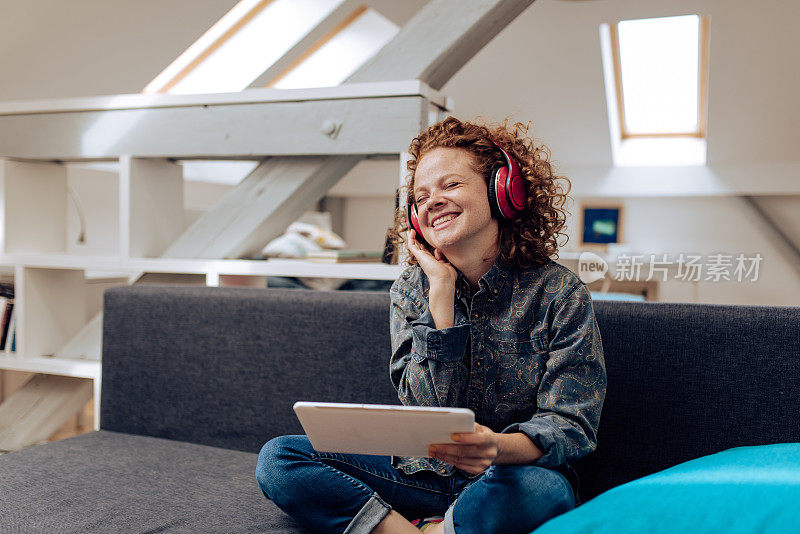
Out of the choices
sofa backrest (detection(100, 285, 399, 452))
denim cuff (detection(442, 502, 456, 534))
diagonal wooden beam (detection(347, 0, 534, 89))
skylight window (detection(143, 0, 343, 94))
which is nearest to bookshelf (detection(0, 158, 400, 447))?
sofa backrest (detection(100, 285, 399, 452))

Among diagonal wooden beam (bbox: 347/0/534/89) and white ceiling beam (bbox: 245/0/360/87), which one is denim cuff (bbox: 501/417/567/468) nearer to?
diagonal wooden beam (bbox: 347/0/534/89)

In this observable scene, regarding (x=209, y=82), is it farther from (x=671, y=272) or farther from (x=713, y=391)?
(x=713, y=391)

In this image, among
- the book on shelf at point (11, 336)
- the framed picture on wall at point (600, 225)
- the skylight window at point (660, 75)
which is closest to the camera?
the book on shelf at point (11, 336)

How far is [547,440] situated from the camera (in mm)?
965

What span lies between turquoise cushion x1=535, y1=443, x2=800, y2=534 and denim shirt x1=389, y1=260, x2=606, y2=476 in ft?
0.45

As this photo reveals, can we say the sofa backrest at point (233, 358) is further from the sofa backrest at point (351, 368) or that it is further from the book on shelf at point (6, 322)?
the book on shelf at point (6, 322)

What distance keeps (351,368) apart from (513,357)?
439mm

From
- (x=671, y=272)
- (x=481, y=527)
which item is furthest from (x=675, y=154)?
(x=481, y=527)

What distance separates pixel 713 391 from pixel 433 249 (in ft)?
1.82

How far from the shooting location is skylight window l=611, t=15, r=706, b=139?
427cm

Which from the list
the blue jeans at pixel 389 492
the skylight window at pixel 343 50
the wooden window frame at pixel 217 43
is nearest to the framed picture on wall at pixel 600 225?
the skylight window at pixel 343 50

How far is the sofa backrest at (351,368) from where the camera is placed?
46.3 inches

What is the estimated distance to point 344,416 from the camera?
86 centimetres

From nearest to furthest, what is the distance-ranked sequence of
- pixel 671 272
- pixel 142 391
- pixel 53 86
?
pixel 142 391, pixel 53 86, pixel 671 272
